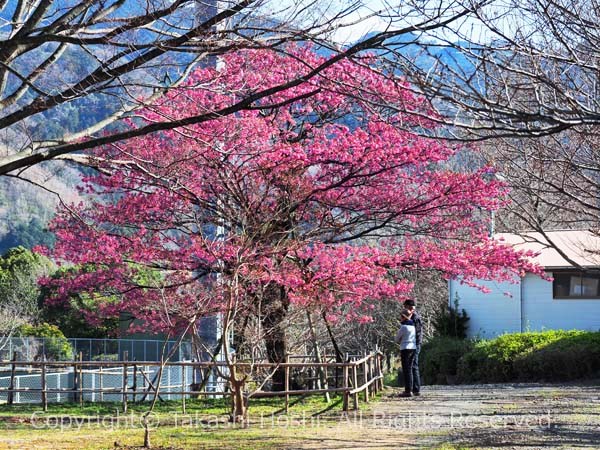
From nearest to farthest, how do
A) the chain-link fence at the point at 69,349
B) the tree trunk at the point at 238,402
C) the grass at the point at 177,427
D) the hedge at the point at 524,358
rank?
1. the grass at the point at 177,427
2. the tree trunk at the point at 238,402
3. the hedge at the point at 524,358
4. the chain-link fence at the point at 69,349

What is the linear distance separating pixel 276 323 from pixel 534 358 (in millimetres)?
7699

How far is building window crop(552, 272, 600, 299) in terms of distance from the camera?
26656mm

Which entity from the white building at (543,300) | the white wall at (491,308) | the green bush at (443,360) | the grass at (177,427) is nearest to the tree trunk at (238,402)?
the grass at (177,427)

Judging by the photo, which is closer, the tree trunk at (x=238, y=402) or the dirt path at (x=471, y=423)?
the dirt path at (x=471, y=423)

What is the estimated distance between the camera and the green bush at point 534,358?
778 inches

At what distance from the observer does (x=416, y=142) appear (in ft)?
47.8

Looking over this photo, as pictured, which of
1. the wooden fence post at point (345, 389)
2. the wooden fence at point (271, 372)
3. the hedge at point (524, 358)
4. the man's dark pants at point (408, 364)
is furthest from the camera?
the hedge at point (524, 358)

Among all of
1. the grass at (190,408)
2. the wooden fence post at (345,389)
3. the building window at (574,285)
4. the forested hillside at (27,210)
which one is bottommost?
the grass at (190,408)

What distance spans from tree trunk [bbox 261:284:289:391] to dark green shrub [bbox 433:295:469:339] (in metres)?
11.7

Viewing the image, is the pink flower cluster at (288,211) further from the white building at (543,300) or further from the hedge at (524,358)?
the white building at (543,300)

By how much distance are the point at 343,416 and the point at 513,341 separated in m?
10.5

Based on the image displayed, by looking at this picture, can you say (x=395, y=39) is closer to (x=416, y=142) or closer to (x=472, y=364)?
(x=416, y=142)

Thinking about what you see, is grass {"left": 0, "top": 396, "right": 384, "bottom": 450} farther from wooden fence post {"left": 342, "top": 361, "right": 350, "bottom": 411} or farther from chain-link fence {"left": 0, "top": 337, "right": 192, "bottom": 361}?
chain-link fence {"left": 0, "top": 337, "right": 192, "bottom": 361}

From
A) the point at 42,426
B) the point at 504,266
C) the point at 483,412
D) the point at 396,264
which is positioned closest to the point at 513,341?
the point at 504,266
